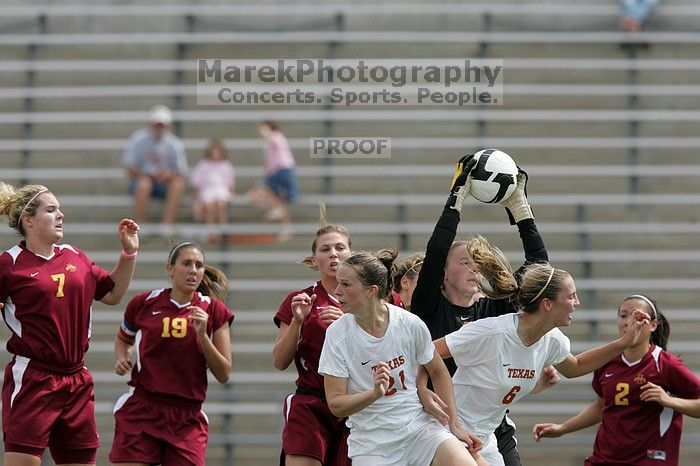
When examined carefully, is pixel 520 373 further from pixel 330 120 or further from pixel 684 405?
pixel 330 120

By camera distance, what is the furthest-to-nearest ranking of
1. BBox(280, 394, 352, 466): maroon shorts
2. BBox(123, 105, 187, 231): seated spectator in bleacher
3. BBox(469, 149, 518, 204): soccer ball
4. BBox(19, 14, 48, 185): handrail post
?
BBox(19, 14, 48, 185): handrail post
BBox(123, 105, 187, 231): seated spectator in bleacher
BBox(280, 394, 352, 466): maroon shorts
BBox(469, 149, 518, 204): soccer ball

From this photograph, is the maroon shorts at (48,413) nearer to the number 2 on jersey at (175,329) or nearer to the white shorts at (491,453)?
the number 2 on jersey at (175,329)

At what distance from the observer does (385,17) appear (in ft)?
42.5

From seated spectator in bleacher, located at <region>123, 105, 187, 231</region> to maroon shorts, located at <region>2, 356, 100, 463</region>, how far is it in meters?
5.08

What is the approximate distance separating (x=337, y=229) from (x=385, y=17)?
705cm

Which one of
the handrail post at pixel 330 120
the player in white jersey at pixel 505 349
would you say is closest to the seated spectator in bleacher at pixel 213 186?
the handrail post at pixel 330 120

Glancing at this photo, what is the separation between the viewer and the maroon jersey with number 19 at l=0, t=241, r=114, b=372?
20.6ft

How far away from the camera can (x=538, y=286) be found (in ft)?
17.8

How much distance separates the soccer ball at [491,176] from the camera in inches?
226

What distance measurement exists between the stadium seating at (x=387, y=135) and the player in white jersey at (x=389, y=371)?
17.6 feet

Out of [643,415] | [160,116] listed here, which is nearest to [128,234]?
[643,415]

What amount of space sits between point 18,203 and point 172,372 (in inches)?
51.6

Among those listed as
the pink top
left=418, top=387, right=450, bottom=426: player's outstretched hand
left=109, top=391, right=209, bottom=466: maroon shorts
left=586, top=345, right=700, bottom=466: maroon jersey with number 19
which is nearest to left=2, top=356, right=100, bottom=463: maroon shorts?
left=109, top=391, right=209, bottom=466: maroon shorts

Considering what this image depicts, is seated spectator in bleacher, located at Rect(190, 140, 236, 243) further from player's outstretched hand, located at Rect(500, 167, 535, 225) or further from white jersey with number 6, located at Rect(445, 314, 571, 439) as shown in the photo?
white jersey with number 6, located at Rect(445, 314, 571, 439)
